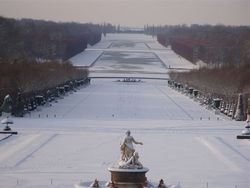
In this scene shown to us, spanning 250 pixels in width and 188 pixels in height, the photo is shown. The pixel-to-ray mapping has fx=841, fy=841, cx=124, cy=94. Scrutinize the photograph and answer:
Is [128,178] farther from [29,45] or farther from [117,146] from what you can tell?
[29,45]

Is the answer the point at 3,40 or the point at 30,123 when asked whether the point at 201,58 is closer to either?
the point at 3,40

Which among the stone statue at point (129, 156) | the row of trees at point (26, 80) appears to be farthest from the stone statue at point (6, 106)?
the stone statue at point (129, 156)

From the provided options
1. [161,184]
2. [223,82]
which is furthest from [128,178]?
[223,82]

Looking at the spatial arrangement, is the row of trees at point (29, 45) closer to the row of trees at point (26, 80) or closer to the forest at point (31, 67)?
the forest at point (31, 67)

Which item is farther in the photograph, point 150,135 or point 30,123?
point 30,123

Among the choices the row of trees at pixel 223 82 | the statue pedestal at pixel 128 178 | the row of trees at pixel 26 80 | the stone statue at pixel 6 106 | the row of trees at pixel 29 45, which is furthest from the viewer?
the row of trees at pixel 29 45

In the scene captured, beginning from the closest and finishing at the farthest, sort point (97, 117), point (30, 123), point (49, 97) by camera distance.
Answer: point (30, 123) → point (97, 117) → point (49, 97)

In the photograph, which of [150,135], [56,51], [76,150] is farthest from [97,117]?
[56,51]

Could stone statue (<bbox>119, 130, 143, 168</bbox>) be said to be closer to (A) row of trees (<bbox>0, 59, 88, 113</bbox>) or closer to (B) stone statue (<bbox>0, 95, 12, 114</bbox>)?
(B) stone statue (<bbox>0, 95, 12, 114</bbox>)
